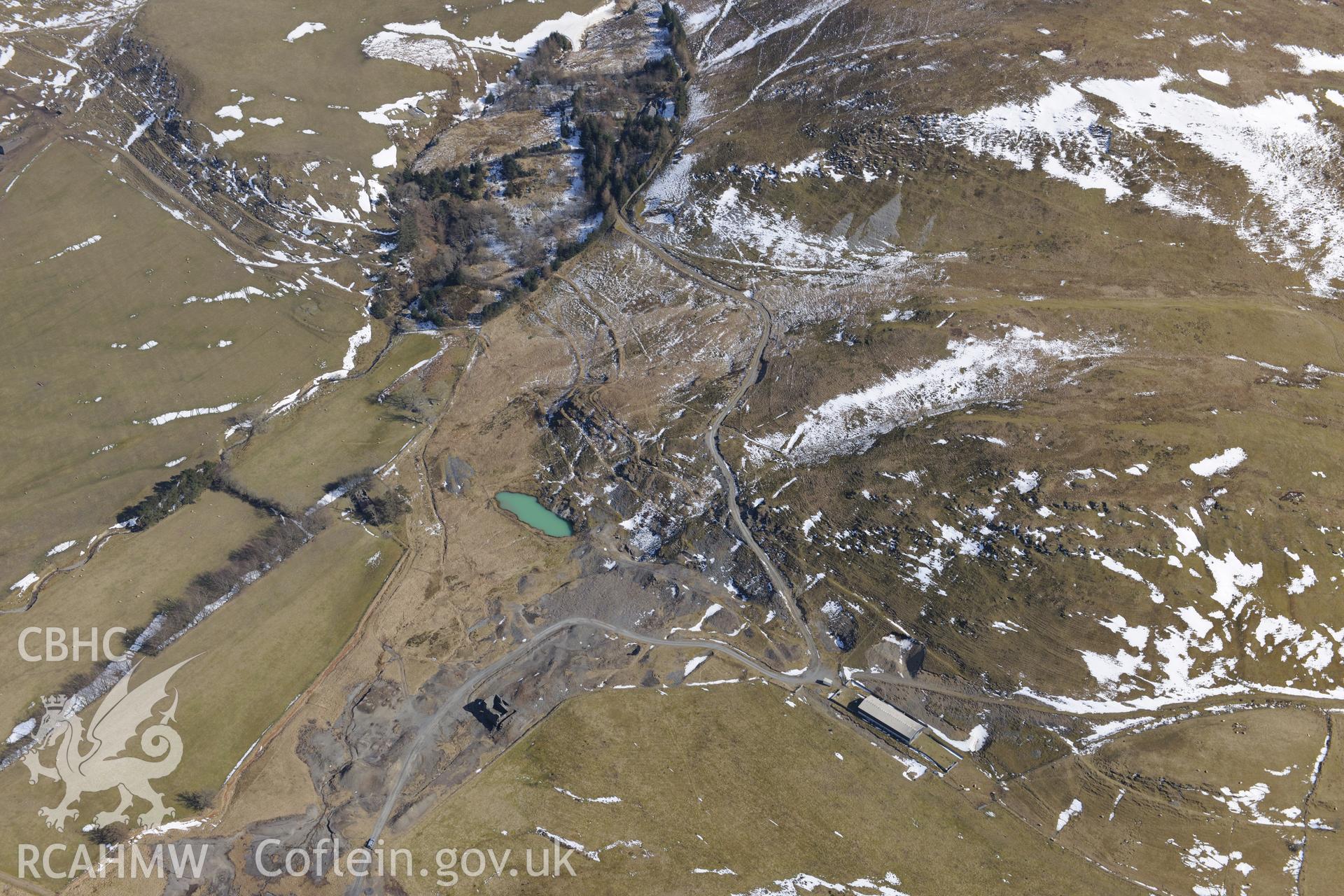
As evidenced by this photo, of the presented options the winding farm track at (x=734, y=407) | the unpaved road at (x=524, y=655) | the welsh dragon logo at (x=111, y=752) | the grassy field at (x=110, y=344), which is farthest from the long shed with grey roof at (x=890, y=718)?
the grassy field at (x=110, y=344)

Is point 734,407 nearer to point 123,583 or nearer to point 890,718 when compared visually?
point 890,718

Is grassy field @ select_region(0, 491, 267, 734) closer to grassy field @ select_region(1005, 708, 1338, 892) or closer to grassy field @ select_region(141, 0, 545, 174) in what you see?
grassy field @ select_region(141, 0, 545, 174)

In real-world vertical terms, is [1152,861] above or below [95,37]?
below

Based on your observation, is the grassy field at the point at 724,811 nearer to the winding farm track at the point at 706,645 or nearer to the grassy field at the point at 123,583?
the winding farm track at the point at 706,645

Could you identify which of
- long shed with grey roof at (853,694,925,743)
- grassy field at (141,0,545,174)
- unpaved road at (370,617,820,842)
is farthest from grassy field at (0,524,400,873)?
grassy field at (141,0,545,174)

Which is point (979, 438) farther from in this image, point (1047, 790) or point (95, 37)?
point (95, 37)

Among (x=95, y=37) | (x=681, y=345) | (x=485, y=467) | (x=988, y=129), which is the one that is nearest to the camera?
(x=485, y=467)

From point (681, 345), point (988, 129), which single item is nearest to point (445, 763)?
point (681, 345)
